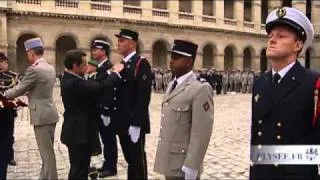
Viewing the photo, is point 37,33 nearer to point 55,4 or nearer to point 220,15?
point 55,4

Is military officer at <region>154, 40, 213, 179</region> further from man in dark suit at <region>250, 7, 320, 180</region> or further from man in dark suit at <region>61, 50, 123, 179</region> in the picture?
man in dark suit at <region>61, 50, 123, 179</region>

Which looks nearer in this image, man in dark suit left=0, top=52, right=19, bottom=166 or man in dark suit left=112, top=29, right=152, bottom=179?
man in dark suit left=112, top=29, right=152, bottom=179

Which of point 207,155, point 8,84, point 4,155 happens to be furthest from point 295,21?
point 207,155

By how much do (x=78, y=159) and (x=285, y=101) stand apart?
3681mm

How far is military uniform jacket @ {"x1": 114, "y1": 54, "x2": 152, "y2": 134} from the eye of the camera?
5.89m

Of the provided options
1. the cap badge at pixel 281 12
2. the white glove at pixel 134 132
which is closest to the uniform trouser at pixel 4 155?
the white glove at pixel 134 132

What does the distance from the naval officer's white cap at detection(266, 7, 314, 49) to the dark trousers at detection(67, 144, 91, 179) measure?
141 inches

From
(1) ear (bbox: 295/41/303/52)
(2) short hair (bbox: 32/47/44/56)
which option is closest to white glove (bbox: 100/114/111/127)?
(2) short hair (bbox: 32/47/44/56)

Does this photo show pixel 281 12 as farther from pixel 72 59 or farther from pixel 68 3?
pixel 68 3

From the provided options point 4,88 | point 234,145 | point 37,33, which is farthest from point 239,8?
point 4,88

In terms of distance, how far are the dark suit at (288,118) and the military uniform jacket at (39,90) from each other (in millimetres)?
4116

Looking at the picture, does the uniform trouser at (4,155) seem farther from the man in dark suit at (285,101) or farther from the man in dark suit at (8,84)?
the man in dark suit at (285,101)

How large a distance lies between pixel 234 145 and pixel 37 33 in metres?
22.5

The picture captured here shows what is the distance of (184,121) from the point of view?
4.45 metres
